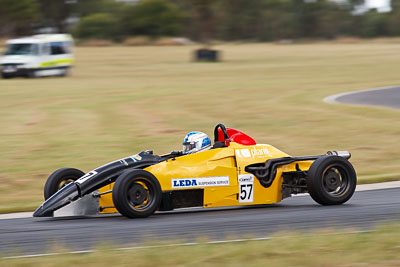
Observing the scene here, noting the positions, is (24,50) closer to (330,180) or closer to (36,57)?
(36,57)

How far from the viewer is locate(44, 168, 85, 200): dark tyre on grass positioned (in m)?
9.20

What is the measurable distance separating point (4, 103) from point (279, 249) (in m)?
19.7

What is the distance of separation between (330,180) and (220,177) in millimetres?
1507

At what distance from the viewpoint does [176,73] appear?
130ft

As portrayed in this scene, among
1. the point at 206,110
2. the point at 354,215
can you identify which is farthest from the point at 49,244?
the point at 206,110

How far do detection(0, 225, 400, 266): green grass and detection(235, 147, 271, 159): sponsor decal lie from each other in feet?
7.88

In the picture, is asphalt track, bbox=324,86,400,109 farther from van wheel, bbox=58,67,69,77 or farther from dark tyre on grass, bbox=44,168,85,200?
van wheel, bbox=58,67,69,77

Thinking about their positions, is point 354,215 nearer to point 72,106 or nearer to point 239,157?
point 239,157

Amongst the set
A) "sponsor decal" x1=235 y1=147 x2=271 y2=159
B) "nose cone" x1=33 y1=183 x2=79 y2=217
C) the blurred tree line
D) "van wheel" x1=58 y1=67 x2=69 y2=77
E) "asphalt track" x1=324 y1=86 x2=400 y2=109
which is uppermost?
the blurred tree line

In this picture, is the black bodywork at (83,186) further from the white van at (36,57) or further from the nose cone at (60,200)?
the white van at (36,57)

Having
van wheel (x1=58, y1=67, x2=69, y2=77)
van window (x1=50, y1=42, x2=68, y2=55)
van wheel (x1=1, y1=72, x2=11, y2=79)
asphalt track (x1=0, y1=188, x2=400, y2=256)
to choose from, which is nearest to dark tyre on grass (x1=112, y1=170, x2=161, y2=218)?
asphalt track (x1=0, y1=188, x2=400, y2=256)

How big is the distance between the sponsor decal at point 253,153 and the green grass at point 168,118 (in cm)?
319

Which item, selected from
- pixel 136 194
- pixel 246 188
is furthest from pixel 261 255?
pixel 246 188

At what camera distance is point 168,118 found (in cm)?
2030
